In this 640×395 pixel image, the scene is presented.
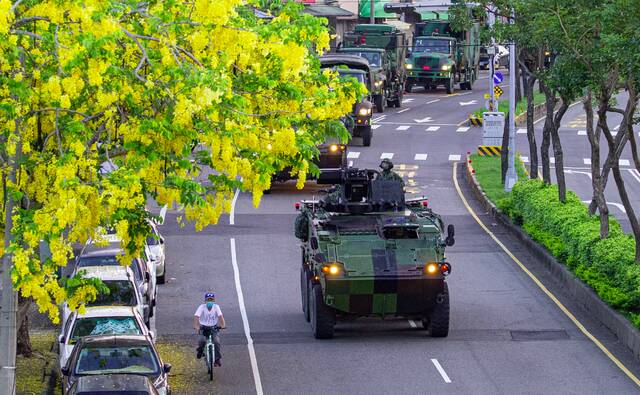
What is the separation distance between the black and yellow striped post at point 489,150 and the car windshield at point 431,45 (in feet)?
82.5

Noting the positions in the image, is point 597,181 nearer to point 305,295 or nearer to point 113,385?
point 305,295

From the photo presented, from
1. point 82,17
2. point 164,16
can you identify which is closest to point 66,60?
point 82,17

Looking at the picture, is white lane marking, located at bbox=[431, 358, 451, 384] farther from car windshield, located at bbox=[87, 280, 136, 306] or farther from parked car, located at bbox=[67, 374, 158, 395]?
parked car, located at bbox=[67, 374, 158, 395]

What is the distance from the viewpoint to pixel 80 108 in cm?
1850

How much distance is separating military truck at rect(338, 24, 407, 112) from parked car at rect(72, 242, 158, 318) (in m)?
36.7

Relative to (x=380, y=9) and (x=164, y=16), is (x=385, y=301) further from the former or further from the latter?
(x=380, y=9)

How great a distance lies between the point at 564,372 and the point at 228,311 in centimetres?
829

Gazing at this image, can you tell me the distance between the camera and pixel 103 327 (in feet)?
78.3

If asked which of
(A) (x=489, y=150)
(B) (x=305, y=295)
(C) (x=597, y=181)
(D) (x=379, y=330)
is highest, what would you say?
(C) (x=597, y=181)

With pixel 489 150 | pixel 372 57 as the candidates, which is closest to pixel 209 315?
pixel 489 150

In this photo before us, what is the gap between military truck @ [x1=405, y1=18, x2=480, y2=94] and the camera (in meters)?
79.6

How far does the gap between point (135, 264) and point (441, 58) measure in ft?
171

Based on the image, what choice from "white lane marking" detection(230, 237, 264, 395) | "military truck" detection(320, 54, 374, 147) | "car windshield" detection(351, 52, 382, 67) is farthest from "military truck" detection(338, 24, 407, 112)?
"white lane marking" detection(230, 237, 264, 395)

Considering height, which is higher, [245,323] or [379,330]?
[379,330]
